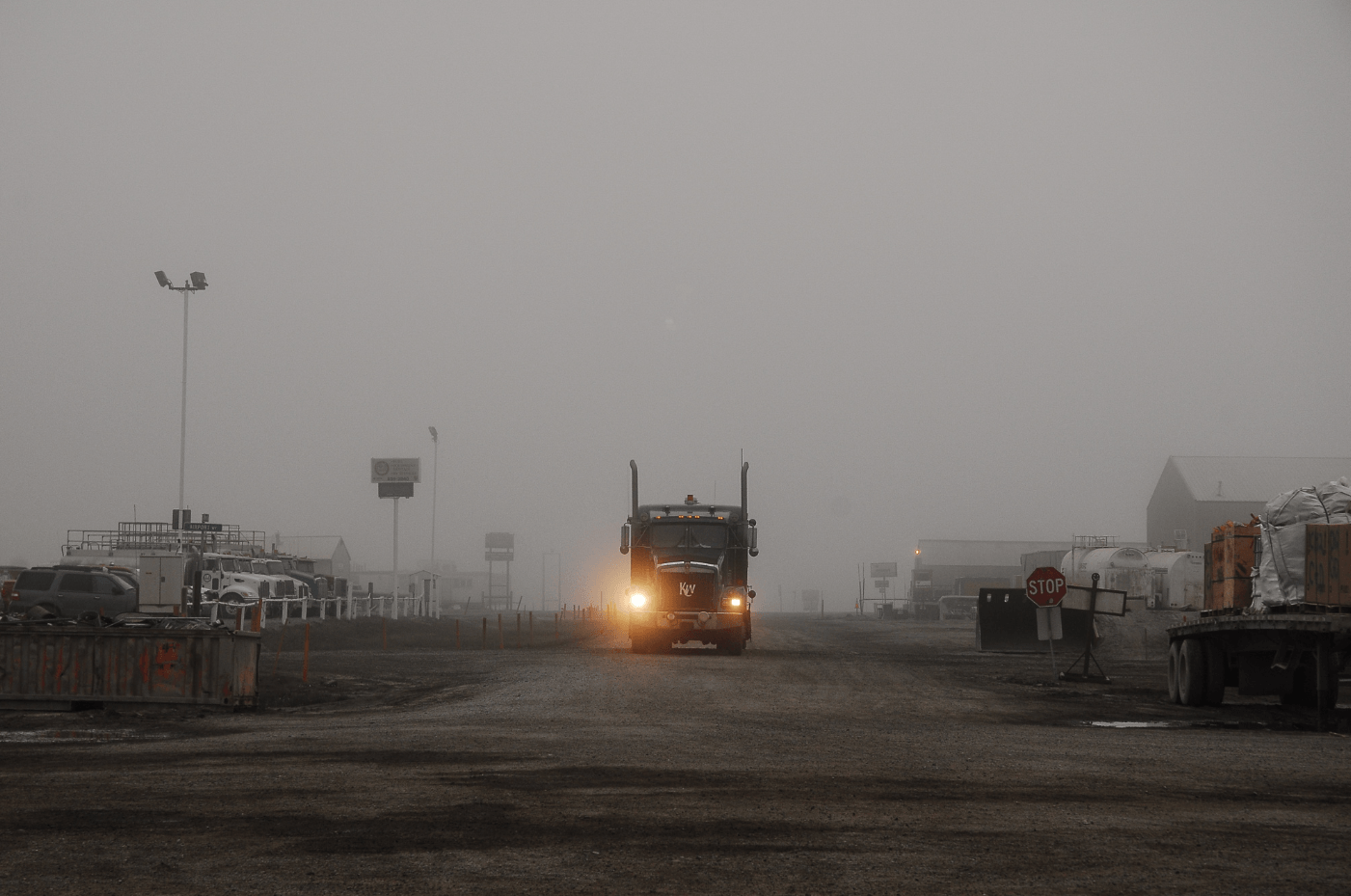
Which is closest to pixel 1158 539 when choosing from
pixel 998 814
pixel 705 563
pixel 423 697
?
pixel 705 563

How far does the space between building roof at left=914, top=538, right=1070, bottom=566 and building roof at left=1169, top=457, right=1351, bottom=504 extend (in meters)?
43.9

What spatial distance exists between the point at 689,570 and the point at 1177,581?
39.8m

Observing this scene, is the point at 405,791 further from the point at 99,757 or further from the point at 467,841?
the point at 99,757

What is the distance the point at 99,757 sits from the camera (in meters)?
12.4

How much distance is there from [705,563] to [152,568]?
15.3 metres

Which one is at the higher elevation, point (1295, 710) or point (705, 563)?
point (705, 563)

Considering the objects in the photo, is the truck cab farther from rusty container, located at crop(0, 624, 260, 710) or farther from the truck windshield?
rusty container, located at crop(0, 624, 260, 710)

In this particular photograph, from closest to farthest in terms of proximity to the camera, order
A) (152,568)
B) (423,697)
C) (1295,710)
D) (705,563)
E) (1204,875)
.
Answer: (1204,875), (1295,710), (423,697), (705,563), (152,568)

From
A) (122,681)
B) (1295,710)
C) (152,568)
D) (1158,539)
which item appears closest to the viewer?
(122,681)

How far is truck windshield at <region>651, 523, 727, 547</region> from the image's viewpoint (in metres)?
29.6

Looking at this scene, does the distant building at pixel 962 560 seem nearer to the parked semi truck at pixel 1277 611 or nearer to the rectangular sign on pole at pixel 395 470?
the rectangular sign on pole at pixel 395 470

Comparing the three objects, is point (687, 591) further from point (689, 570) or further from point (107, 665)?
point (107, 665)

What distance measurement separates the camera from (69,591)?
1316 inches

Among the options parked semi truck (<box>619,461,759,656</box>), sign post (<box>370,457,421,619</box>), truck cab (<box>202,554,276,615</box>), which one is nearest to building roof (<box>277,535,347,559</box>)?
sign post (<box>370,457,421,619</box>)
